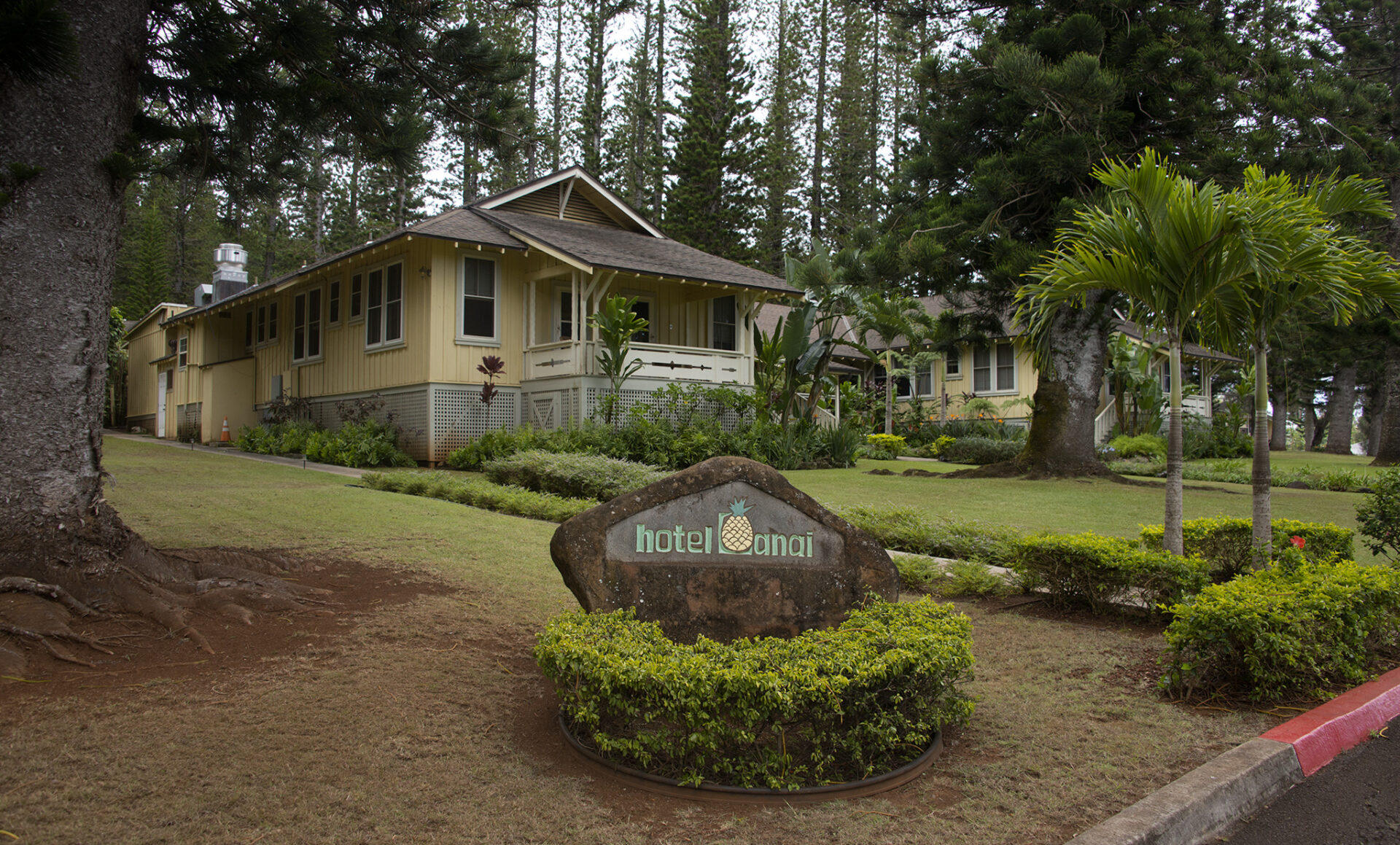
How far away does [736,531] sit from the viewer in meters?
4.73

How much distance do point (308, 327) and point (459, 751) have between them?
21.9 metres

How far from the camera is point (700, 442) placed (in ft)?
56.4

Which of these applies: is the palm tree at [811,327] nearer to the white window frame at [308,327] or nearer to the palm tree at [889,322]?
the palm tree at [889,322]

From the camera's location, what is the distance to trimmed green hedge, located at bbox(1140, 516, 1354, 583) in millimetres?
7570

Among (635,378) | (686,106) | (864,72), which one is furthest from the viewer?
(864,72)

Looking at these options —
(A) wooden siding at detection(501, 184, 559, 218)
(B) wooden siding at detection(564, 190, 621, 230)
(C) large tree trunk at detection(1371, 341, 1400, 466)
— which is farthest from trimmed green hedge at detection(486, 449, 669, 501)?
(C) large tree trunk at detection(1371, 341, 1400, 466)

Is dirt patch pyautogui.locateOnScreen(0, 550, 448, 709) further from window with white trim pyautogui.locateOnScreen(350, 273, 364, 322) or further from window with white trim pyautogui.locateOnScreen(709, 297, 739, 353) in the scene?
window with white trim pyautogui.locateOnScreen(709, 297, 739, 353)

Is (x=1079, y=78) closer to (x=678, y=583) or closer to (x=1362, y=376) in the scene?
(x=678, y=583)

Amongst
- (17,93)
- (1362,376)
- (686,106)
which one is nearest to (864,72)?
(686,106)

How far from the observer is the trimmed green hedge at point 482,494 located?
36.8 feet

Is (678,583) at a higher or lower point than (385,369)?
lower

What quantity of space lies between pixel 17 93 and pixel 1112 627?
779cm

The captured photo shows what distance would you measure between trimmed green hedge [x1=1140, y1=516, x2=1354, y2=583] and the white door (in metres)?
31.0

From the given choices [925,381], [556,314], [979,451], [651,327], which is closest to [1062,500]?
[979,451]
